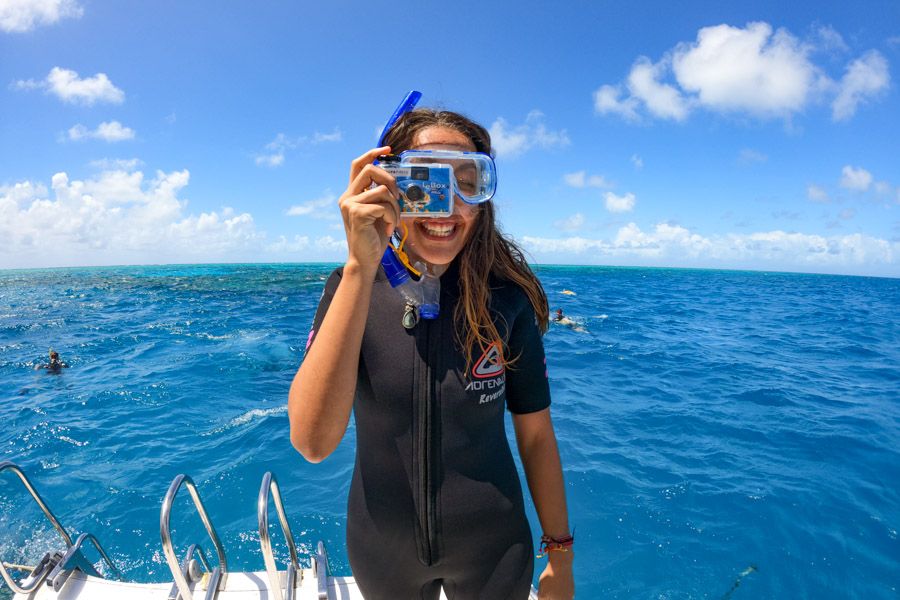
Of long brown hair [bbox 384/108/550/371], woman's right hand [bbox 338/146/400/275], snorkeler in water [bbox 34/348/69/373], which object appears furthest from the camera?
snorkeler in water [bbox 34/348/69/373]

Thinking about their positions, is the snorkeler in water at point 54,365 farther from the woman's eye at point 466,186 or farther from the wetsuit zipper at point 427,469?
the woman's eye at point 466,186

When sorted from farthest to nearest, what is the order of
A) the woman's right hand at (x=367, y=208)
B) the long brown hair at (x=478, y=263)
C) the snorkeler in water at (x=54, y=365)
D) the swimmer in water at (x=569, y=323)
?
the swimmer in water at (x=569, y=323), the snorkeler in water at (x=54, y=365), the long brown hair at (x=478, y=263), the woman's right hand at (x=367, y=208)

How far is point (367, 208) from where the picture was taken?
1063mm

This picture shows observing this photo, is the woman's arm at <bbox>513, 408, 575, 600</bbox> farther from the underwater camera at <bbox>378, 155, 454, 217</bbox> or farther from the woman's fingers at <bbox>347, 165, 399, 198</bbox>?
the woman's fingers at <bbox>347, 165, 399, 198</bbox>

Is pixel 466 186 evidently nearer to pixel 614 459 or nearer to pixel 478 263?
pixel 478 263

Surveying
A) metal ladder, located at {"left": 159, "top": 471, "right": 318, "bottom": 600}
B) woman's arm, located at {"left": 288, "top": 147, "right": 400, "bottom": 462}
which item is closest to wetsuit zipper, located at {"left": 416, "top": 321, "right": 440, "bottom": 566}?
woman's arm, located at {"left": 288, "top": 147, "right": 400, "bottom": 462}

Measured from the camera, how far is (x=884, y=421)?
7500 mm

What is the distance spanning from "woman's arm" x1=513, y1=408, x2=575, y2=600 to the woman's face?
0.68 metres

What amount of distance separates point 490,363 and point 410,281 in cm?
39

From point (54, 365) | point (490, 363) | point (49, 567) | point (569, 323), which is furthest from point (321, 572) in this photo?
point (569, 323)

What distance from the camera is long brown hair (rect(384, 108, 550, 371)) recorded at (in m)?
1.47

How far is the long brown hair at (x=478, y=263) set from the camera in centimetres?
147

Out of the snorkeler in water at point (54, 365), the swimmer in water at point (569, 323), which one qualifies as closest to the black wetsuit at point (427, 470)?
the snorkeler in water at point (54, 365)

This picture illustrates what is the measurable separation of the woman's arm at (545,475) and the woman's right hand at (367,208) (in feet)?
2.81
